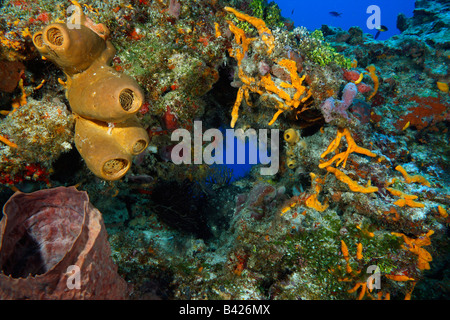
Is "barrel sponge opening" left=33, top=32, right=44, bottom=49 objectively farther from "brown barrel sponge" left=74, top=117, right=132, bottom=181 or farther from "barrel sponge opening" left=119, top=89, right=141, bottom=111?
"barrel sponge opening" left=119, top=89, right=141, bottom=111

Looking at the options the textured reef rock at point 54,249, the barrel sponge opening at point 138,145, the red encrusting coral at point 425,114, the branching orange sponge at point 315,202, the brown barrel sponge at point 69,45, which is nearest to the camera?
the textured reef rock at point 54,249

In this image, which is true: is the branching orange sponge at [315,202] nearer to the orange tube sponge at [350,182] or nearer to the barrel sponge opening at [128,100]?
the orange tube sponge at [350,182]

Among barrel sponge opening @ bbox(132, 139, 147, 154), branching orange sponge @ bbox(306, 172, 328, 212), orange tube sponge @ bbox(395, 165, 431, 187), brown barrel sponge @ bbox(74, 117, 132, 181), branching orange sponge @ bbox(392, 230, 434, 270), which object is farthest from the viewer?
orange tube sponge @ bbox(395, 165, 431, 187)

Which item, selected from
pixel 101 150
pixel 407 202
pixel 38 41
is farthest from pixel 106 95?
pixel 407 202

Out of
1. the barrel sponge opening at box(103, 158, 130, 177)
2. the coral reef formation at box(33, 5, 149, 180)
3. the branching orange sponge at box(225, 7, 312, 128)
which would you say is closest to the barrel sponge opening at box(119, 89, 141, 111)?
the coral reef formation at box(33, 5, 149, 180)

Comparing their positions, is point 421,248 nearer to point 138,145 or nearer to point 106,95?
point 138,145

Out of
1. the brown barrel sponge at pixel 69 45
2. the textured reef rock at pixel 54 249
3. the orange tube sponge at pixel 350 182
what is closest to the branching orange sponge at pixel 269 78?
the orange tube sponge at pixel 350 182

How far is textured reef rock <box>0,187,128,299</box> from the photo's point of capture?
66.7 inches

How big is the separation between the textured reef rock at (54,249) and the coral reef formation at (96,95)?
57 cm

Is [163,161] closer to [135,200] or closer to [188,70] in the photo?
[135,200]

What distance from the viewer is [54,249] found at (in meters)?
2.52

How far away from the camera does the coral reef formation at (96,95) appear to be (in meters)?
2.40

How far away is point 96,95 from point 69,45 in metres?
0.57

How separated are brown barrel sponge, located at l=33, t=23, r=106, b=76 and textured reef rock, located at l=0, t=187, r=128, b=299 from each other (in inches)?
55.9
